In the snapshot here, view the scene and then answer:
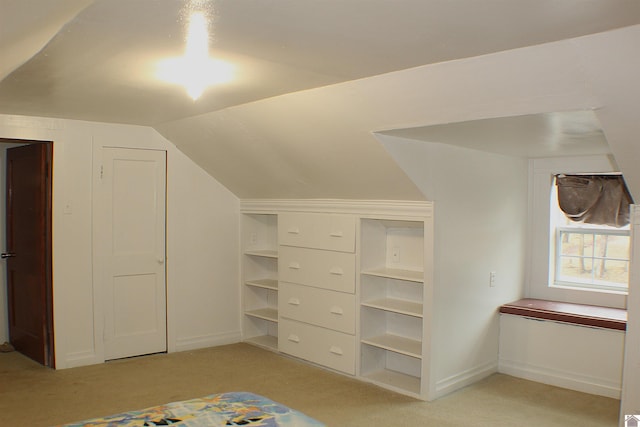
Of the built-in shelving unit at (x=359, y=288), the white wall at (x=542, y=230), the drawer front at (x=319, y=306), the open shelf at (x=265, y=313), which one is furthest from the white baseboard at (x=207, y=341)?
the white wall at (x=542, y=230)

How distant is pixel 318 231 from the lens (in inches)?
186

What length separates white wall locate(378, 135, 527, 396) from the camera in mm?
Result: 3980

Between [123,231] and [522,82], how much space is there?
3.63 meters

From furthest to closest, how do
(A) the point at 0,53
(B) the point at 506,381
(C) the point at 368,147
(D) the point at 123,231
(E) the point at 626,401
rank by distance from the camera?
(D) the point at 123,231, (B) the point at 506,381, (C) the point at 368,147, (E) the point at 626,401, (A) the point at 0,53

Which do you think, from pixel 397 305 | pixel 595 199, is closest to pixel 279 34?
pixel 397 305

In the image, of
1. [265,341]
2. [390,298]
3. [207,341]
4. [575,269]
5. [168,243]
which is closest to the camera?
[390,298]

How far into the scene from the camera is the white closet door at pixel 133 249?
4816mm

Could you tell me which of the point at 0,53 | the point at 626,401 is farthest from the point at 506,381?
the point at 0,53

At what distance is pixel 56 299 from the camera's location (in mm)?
4574

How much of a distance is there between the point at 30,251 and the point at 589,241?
188 inches

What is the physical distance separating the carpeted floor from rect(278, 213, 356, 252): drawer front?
41.3 inches

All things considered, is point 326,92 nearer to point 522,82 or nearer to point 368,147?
point 368,147

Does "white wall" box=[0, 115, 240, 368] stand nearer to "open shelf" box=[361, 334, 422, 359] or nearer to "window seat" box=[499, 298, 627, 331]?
"open shelf" box=[361, 334, 422, 359]

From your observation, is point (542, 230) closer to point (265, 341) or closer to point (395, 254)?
point (395, 254)
